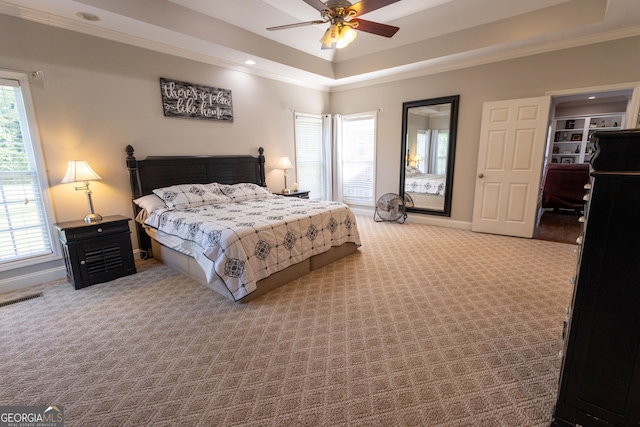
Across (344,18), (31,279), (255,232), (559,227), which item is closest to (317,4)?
(344,18)

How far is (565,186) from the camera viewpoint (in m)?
5.75

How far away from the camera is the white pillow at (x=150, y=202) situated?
343 cm

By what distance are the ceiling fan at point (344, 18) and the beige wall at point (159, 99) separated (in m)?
2.16

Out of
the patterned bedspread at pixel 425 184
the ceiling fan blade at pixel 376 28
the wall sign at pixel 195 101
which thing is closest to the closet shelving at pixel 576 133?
the patterned bedspread at pixel 425 184

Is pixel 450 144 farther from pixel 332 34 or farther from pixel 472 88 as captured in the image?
pixel 332 34

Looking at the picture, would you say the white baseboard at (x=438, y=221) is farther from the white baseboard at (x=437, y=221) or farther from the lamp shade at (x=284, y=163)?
the lamp shade at (x=284, y=163)

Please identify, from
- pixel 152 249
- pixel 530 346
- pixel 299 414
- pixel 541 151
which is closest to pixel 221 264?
pixel 299 414

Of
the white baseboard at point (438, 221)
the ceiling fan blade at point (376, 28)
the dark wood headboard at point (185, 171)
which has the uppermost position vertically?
the ceiling fan blade at point (376, 28)

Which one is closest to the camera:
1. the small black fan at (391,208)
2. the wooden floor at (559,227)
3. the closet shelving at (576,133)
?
the wooden floor at (559,227)

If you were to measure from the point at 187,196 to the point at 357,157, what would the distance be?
367 cm

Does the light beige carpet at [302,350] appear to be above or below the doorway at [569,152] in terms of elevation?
below

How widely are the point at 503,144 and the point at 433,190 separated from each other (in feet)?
4.36

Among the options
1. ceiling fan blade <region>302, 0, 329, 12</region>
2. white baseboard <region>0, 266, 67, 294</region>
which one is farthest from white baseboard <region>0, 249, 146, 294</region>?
ceiling fan blade <region>302, 0, 329, 12</region>
